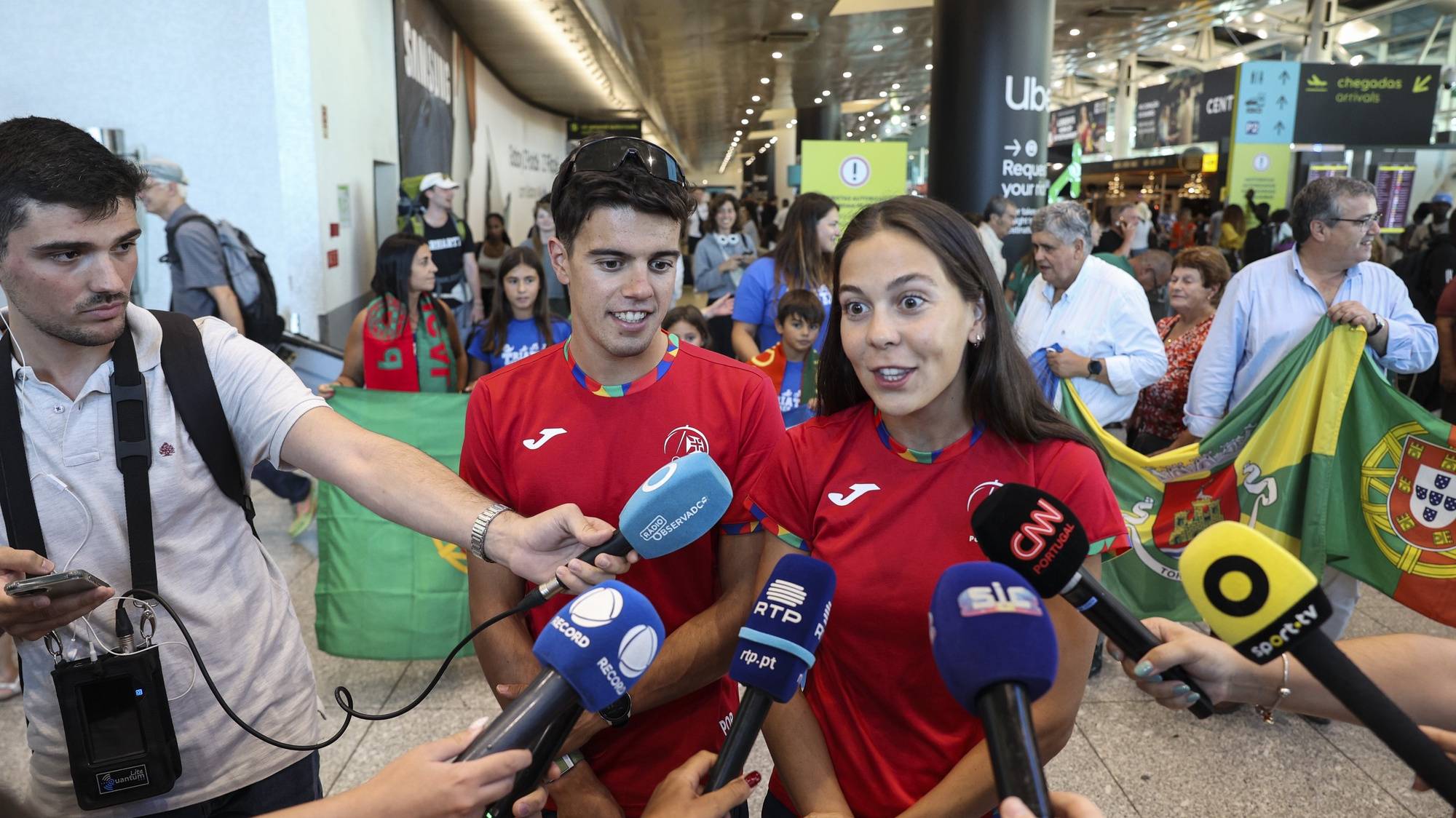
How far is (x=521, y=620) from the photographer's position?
5.87ft

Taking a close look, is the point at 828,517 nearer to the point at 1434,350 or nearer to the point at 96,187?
the point at 96,187

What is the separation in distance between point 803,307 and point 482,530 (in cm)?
300

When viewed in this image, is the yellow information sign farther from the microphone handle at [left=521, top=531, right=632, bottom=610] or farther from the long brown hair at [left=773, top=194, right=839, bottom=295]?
the microphone handle at [left=521, top=531, right=632, bottom=610]

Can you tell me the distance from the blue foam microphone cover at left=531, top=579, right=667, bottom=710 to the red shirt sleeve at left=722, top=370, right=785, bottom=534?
57 centimetres

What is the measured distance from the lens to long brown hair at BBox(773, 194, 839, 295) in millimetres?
4762

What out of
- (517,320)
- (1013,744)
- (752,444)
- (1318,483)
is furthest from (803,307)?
(1013,744)

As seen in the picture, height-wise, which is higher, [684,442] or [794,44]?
[794,44]

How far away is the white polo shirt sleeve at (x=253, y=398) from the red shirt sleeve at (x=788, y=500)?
0.81 metres

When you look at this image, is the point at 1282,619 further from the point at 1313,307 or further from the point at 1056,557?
the point at 1313,307

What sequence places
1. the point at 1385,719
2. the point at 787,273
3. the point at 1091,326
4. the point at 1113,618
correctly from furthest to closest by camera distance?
the point at 787,273, the point at 1091,326, the point at 1113,618, the point at 1385,719

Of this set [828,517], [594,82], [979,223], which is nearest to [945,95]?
[979,223]

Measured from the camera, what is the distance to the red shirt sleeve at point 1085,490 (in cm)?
143

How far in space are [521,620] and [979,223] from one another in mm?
5982

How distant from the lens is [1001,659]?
0.99m
